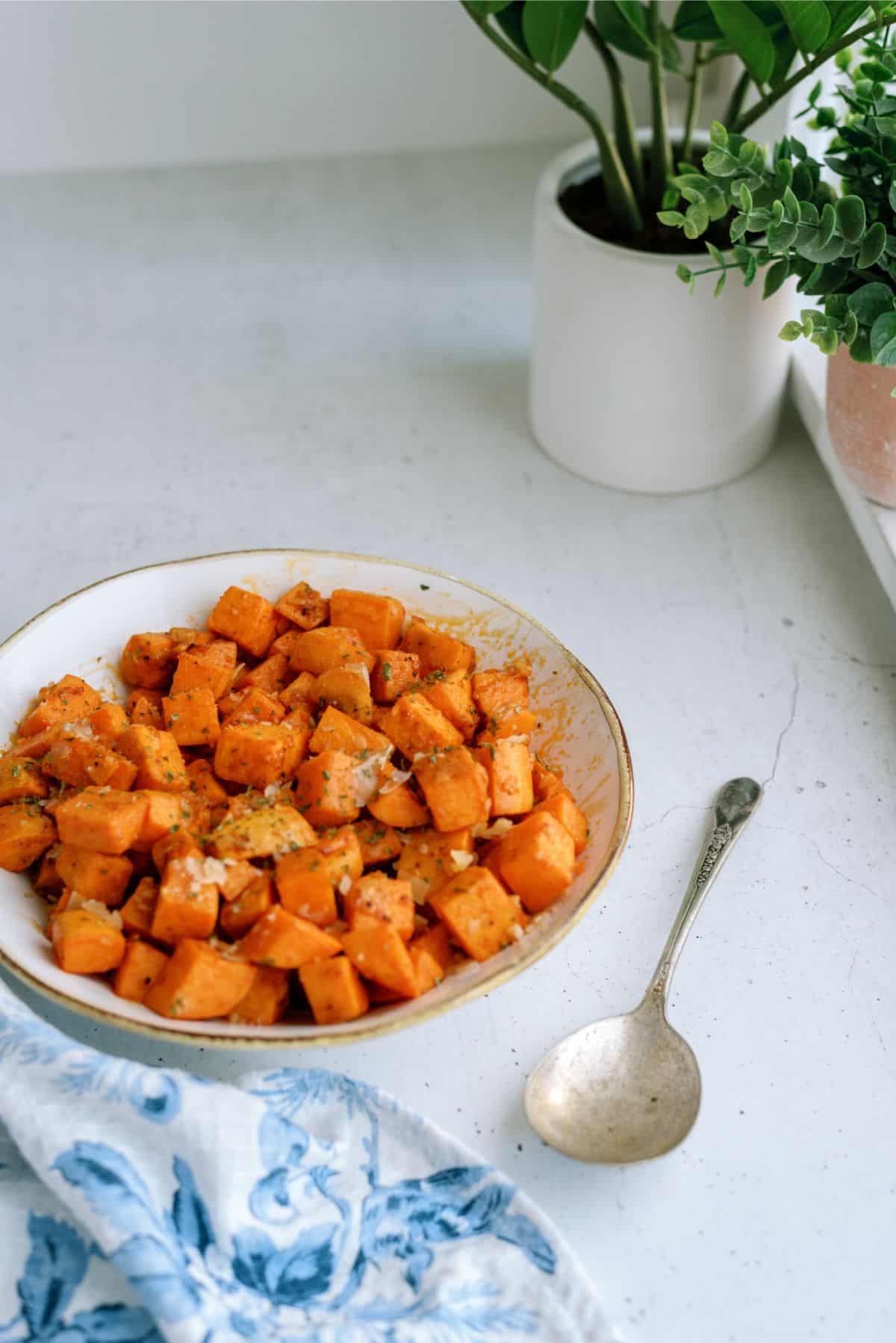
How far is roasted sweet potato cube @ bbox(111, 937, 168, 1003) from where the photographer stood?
81 cm

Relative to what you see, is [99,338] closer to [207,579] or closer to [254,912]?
[207,579]

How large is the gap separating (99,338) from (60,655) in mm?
669

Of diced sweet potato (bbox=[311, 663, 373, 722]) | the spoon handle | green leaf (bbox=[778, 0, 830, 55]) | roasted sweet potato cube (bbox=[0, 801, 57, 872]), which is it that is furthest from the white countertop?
green leaf (bbox=[778, 0, 830, 55])

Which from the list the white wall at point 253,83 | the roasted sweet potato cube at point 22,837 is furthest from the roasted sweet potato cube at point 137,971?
the white wall at point 253,83

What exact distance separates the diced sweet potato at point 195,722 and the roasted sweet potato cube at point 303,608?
0.36ft

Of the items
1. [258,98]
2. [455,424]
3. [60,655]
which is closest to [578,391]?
[455,424]

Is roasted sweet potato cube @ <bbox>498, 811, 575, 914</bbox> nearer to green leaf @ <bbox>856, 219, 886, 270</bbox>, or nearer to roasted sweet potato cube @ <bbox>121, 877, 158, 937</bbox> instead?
roasted sweet potato cube @ <bbox>121, 877, 158, 937</bbox>

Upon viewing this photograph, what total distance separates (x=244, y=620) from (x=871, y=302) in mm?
533

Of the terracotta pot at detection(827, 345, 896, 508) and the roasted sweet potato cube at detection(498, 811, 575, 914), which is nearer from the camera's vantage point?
the roasted sweet potato cube at detection(498, 811, 575, 914)

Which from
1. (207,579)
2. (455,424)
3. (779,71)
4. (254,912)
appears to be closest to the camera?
(254,912)

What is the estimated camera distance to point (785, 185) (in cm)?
103

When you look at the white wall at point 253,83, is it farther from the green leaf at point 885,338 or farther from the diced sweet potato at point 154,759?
the diced sweet potato at point 154,759

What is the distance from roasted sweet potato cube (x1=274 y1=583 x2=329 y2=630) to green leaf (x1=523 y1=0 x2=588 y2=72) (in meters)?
0.53

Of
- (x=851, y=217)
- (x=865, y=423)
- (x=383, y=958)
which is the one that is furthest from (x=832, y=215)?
(x=383, y=958)
